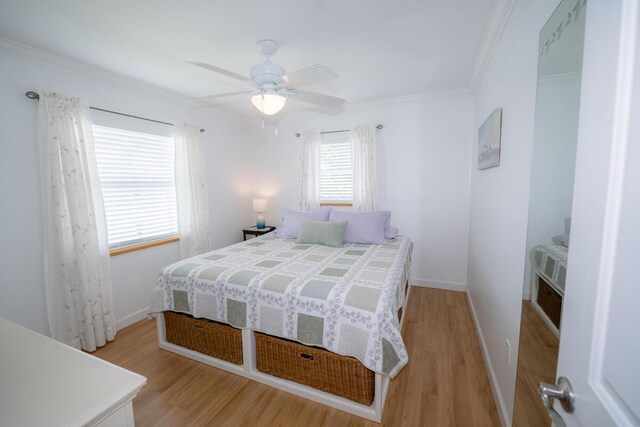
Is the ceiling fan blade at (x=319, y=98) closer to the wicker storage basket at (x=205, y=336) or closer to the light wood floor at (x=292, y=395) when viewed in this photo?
the wicker storage basket at (x=205, y=336)

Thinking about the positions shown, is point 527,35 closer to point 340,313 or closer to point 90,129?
point 340,313

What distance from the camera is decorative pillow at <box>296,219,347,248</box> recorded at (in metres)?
A: 2.94

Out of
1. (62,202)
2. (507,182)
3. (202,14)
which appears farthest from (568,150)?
(62,202)

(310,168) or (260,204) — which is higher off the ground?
(310,168)

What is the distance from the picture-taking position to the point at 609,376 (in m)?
0.44

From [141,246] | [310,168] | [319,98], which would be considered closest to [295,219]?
[310,168]

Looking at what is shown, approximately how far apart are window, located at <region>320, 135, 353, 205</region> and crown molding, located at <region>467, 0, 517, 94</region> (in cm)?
170

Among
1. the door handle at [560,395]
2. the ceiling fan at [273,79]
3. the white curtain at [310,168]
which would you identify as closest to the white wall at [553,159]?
the door handle at [560,395]

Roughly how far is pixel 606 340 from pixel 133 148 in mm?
3469

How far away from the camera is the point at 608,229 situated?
1.48 feet

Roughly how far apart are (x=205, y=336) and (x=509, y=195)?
233 cm

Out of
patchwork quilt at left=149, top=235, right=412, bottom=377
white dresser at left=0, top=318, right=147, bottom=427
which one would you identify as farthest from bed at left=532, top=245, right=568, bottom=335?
white dresser at left=0, top=318, right=147, bottom=427

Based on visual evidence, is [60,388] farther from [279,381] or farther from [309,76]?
[309,76]

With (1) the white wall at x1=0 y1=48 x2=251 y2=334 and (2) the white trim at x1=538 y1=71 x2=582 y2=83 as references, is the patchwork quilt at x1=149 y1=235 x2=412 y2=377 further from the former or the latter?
(2) the white trim at x1=538 y1=71 x2=582 y2=83
